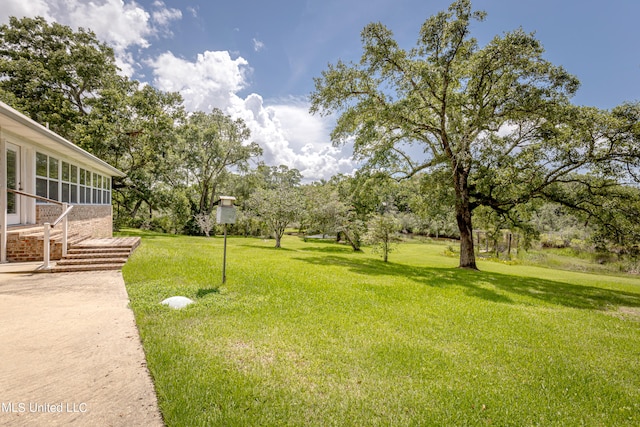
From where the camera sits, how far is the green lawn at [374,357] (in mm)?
2869

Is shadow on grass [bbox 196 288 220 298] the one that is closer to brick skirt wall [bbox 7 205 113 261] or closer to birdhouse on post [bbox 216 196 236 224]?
birdhouse on post [bbox 216 196 236 224]

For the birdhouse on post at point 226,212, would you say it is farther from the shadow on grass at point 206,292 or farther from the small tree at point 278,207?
the small tree at point 278,207

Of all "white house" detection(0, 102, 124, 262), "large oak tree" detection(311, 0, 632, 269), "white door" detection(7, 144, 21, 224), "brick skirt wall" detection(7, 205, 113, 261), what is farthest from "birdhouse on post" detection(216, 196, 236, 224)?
"large oak tree" detection(311, 0, 632, 269)

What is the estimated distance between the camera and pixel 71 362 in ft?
10.9

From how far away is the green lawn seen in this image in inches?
113

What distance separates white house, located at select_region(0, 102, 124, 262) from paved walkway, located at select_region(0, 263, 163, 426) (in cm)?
285

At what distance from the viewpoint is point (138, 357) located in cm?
351

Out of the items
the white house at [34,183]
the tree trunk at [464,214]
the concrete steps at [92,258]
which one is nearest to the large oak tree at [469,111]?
the tree trunk at [464,214]

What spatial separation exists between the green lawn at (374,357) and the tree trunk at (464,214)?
6943 millimetres

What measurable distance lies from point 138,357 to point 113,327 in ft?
4.16

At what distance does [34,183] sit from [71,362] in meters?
9.09

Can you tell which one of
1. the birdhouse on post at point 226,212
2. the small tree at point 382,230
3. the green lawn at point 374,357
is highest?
the birdhouse on post at point 226,212

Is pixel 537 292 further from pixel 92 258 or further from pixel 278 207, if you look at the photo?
pixel 278 207

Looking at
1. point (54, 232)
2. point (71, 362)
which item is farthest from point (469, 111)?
point (54, 232)
